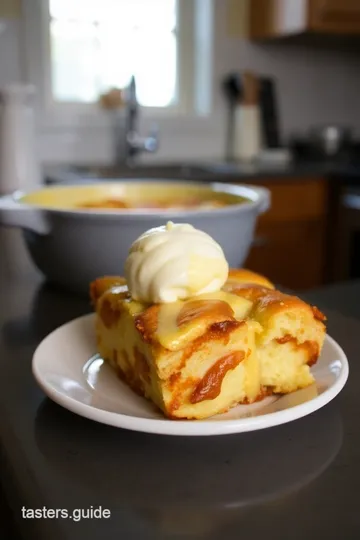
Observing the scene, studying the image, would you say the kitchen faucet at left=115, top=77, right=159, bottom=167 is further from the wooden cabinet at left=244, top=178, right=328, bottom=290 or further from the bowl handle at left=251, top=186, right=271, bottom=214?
the bowl handle at left=251, top=186, right=271, bottom=214

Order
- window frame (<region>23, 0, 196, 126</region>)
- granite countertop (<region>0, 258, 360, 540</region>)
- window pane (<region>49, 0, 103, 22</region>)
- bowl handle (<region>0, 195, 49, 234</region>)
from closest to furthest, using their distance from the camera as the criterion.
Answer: granite countertop (<region>0, 258, 360, 540</region>) < bowl handle (<region>0, 195, 49, 234</region>) < window frame (<region>23, 0, 196, 126</region>) < window pane (<region>49, 0, 103, 22</region>)

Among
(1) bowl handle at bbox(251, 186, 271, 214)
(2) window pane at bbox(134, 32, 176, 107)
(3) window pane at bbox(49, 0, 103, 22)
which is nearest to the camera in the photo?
(1) bowl handle at bbox(251, 186, 271, 214)

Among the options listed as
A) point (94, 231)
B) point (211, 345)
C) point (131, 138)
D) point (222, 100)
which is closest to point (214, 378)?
point (211, 345)

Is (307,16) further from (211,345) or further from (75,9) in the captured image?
(211,345)

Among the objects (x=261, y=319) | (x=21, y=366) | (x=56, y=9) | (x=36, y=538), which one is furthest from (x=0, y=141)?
(x=36, y=538)

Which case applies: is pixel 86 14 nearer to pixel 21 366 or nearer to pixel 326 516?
pixel 21 366

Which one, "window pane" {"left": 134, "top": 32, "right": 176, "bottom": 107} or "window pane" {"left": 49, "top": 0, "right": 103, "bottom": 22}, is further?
"window pane" {"left": 134, "top": 32, "right": 176, "bottom": 107}

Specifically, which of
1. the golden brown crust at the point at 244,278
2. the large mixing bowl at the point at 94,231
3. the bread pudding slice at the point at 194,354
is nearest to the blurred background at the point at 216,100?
the large mixing bowl at the point at 94,231

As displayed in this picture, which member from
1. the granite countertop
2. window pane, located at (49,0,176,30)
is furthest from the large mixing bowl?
window pane, located at (49,0,176,30)
